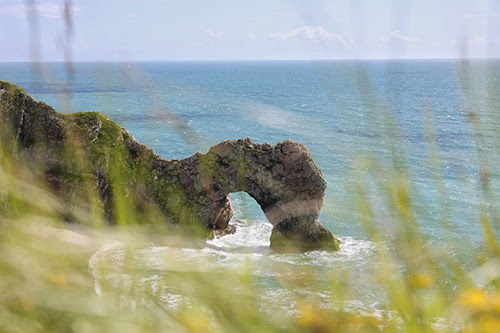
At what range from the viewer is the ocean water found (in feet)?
4.83

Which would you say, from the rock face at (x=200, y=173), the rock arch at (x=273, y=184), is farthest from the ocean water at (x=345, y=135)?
the rock face at (x=200, y=173)

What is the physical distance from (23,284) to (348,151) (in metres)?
42.2

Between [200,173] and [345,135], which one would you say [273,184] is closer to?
[200,173]

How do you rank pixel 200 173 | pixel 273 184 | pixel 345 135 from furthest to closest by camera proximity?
pixel 345 135 → pixel 200 173 → pixel 273 184

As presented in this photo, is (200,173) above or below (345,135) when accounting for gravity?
above

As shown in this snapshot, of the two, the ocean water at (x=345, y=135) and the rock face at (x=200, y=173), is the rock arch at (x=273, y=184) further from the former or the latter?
the ocean water at (x=345, y=135)

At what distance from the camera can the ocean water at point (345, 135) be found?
4.83 ft

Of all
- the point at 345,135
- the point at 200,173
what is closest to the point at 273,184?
the point at 200,173

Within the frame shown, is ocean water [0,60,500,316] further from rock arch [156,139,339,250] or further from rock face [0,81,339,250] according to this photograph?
rock face [0,81,339,250]

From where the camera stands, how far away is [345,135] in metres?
50.0

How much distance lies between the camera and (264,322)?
1.34 metres

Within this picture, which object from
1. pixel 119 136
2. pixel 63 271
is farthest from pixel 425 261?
pixel 119 136

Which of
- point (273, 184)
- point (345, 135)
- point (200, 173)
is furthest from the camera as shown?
point (345, 135)

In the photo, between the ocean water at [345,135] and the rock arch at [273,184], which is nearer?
the ocean water at [345,135]
